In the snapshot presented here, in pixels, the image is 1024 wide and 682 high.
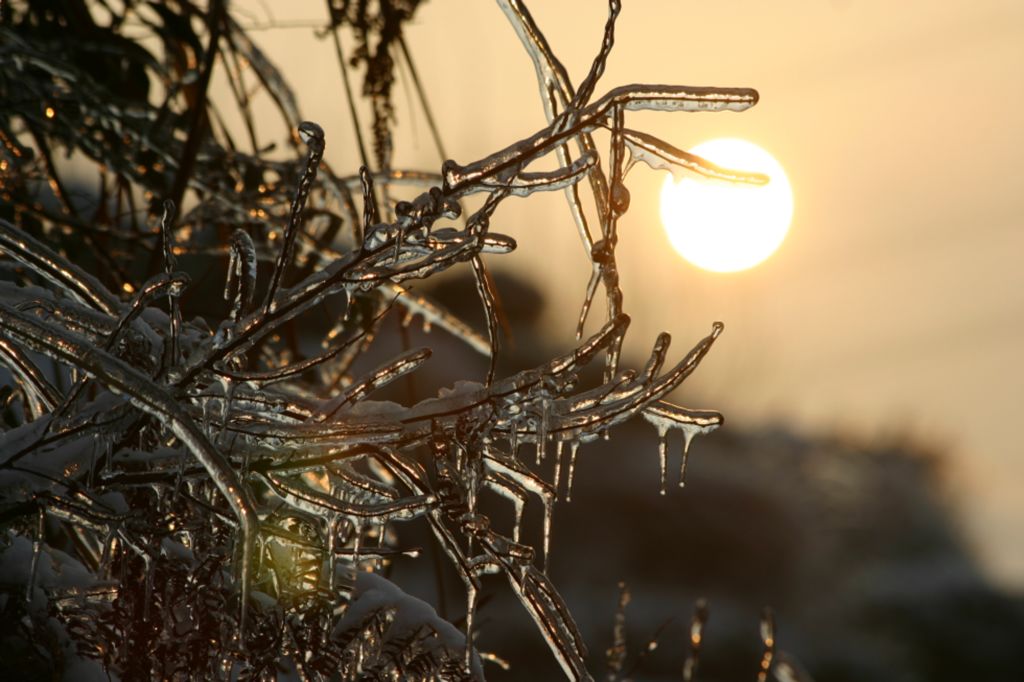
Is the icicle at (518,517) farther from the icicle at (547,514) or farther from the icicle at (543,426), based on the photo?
the icicle at (543,426)

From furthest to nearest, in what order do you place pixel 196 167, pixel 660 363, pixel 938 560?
1. pixel 938 560
2. pixel 196 167
3. pixel 660 363

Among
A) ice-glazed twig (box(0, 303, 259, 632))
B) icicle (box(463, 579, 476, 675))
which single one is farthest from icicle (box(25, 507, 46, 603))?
icicle (box(463, 579, 476, 675))

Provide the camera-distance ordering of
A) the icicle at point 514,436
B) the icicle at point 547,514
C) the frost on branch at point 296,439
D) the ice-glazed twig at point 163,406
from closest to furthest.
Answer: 1. the ice-glazed twig at point 163,406
2. the frost on branch at point 296,439
3. the icicle at point 514,436
4. the icicle at point 547,514

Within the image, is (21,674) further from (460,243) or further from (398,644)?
(460,243)

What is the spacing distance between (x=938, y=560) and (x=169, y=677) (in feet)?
68.7

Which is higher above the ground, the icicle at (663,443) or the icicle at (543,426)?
the icicle at (543,426)

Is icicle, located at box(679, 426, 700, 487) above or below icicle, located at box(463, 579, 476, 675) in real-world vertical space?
above

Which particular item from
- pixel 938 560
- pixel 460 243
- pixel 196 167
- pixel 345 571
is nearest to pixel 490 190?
pixel 460 243

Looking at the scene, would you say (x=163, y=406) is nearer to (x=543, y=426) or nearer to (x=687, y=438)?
(x=543, y=426)

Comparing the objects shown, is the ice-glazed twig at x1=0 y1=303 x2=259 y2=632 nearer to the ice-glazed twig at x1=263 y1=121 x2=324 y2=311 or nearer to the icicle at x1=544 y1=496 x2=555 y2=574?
the ice-glazed twig at x1=263 y1=121 x2=324 y2=311

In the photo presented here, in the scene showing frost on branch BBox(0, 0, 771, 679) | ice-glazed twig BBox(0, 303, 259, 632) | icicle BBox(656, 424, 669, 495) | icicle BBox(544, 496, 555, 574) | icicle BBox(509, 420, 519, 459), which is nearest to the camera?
ice-glazed twig BBox(0, 303, 259, 632)

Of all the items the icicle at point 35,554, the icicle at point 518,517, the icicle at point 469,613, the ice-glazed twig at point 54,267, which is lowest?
the icicle at point 469,613

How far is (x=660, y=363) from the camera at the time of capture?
1.51 metres

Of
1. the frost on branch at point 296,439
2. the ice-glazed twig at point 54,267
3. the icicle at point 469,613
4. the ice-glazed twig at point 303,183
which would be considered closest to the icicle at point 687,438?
the frost on branch at point 296,439
